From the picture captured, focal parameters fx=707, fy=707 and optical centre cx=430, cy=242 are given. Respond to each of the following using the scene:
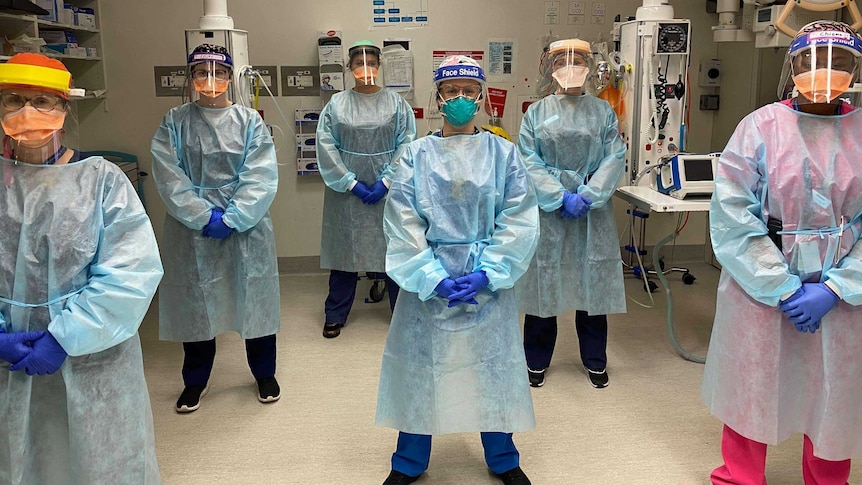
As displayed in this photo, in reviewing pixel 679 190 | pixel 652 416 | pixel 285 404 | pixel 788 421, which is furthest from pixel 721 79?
pixel 285 404

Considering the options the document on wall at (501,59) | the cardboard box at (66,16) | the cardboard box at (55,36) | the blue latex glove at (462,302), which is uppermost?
the cardboard box at (66,16)

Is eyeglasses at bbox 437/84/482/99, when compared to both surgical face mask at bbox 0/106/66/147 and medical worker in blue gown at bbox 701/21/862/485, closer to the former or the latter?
medical worker in blue gown at bbox 701/21/862/485

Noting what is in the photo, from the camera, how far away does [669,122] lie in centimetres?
370

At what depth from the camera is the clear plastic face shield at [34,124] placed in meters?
1.76

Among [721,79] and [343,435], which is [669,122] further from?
[343,435]

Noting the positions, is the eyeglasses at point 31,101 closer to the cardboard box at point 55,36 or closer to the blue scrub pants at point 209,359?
the blue scrub pants at point 209,359

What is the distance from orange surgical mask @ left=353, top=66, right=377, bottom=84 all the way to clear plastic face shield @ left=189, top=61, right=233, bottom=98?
42.3 inches

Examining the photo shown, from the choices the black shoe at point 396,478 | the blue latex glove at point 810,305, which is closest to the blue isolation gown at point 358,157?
the black shoe at point 396,478

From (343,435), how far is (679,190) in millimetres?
1919

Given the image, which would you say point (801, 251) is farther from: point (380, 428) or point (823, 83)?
point (380, 428)

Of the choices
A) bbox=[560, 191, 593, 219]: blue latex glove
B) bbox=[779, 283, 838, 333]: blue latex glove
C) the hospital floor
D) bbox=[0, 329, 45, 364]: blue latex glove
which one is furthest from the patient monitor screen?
bbox=[0, 329, 45, 364]: blue latex glove

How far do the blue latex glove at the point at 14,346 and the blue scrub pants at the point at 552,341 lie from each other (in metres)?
2.17

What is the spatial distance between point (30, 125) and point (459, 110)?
120cm

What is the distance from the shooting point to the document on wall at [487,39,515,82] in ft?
16.6
